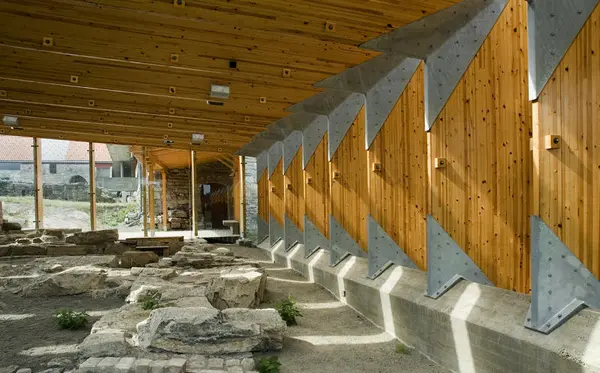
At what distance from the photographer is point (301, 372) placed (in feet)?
17.7

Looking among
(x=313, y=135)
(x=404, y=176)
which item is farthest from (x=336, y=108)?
(x=404, y=176)

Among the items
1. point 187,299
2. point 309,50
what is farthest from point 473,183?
point 187,299

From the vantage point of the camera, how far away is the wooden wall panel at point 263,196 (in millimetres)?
18359

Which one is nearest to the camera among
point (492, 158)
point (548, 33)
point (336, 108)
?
point (548, 33)

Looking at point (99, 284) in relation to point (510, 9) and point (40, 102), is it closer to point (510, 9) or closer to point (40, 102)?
point (40, 102)

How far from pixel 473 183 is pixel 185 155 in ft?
65.9

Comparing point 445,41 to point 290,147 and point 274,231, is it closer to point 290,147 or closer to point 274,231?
point 290,147

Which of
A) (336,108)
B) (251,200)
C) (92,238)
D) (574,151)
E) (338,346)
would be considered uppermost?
(336,108)

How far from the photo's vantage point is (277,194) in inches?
654

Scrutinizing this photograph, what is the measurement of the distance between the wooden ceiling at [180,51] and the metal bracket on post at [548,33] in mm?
1623

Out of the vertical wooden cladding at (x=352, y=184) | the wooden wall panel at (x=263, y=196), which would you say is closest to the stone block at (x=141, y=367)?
the vertical wooden cladding at (x=352, y=184)

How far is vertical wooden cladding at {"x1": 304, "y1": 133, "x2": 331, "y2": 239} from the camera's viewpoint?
11.9 m

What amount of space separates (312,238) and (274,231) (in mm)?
4735

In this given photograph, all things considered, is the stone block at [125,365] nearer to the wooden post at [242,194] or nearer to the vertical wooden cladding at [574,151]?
the vertical wooden cladding at [574,151]
